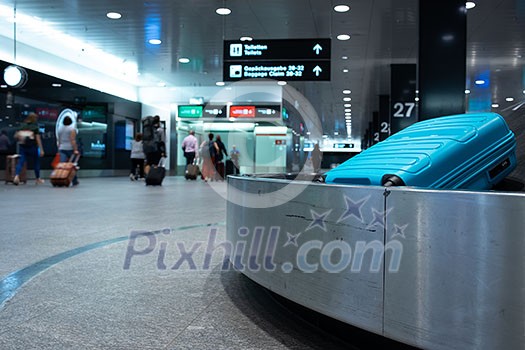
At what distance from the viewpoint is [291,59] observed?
1111 centimetres

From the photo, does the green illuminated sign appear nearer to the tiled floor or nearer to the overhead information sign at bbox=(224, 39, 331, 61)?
the overhead information sign at bbox=(224, 39, 331, 61)

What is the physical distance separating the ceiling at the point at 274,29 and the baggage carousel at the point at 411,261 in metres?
10.3

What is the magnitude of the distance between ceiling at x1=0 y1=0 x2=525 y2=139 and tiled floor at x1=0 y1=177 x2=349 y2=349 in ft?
27.6

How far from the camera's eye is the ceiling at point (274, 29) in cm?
1200

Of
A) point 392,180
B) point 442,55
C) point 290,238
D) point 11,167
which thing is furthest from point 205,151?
point 392,180

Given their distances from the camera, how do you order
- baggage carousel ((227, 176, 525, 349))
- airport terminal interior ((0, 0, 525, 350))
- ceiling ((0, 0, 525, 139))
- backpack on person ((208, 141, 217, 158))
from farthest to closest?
backpack on person ((208, 141, 217, 158)) → ceiling ((0, 0, 525, 139)) → airport terminal interior ((0, 0, 525, 350)) → baggage carousel ((227, 176, 525, 349))

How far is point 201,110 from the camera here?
26234mm

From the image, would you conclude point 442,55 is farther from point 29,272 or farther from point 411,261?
point 411,261

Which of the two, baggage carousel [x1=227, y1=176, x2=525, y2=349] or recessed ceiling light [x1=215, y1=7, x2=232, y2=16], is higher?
recessed ceiling light [x1=215, y1=7, x2=232, y2=16]

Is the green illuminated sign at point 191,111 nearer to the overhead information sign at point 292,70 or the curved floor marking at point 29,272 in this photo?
the overhead information sign at point 292,70

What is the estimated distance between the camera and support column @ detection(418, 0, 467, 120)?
8.52 m

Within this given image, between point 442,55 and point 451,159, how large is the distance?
23.4 ft

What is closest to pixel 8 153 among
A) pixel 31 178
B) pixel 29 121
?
pixel 31 178

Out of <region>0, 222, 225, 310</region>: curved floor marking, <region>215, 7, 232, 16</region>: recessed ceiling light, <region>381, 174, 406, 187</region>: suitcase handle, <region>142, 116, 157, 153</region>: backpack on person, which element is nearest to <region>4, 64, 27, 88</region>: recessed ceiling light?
<region>142, 116, 157, 153</region>: backpack on person
